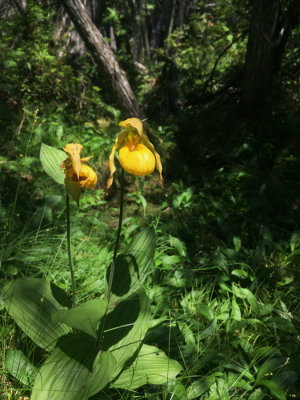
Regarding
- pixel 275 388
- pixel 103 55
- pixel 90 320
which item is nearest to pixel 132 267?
pixel 90 320

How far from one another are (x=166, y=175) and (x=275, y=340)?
2.45 m

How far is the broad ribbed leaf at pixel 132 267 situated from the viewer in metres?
1.67

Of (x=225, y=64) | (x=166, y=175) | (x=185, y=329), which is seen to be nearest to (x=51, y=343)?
(x=185, y=329)

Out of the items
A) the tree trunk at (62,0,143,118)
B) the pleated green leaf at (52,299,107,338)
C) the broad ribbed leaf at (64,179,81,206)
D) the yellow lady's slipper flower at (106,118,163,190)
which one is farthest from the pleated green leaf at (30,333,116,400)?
the tree trunk at (62,0,143,118)

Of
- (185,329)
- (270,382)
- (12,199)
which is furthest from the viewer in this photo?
(12,199)

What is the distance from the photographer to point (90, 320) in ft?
4.26

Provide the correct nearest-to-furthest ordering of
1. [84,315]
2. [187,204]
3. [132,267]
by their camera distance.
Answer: [84,315]
[132,267]
[187,204]

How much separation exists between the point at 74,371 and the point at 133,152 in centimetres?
104

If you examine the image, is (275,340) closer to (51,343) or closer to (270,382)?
(270,382)

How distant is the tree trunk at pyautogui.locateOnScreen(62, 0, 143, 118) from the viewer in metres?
3.83

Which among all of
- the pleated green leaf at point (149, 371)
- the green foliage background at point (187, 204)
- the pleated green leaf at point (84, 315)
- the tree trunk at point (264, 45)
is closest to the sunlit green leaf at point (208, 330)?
the green foliage background at point (187, 204)

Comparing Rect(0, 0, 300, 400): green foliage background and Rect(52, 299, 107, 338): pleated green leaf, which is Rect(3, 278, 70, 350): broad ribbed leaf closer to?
Rect(0, 0, 300, 400): green foliage background

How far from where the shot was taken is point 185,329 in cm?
186

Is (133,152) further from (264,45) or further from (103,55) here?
(264,45)
